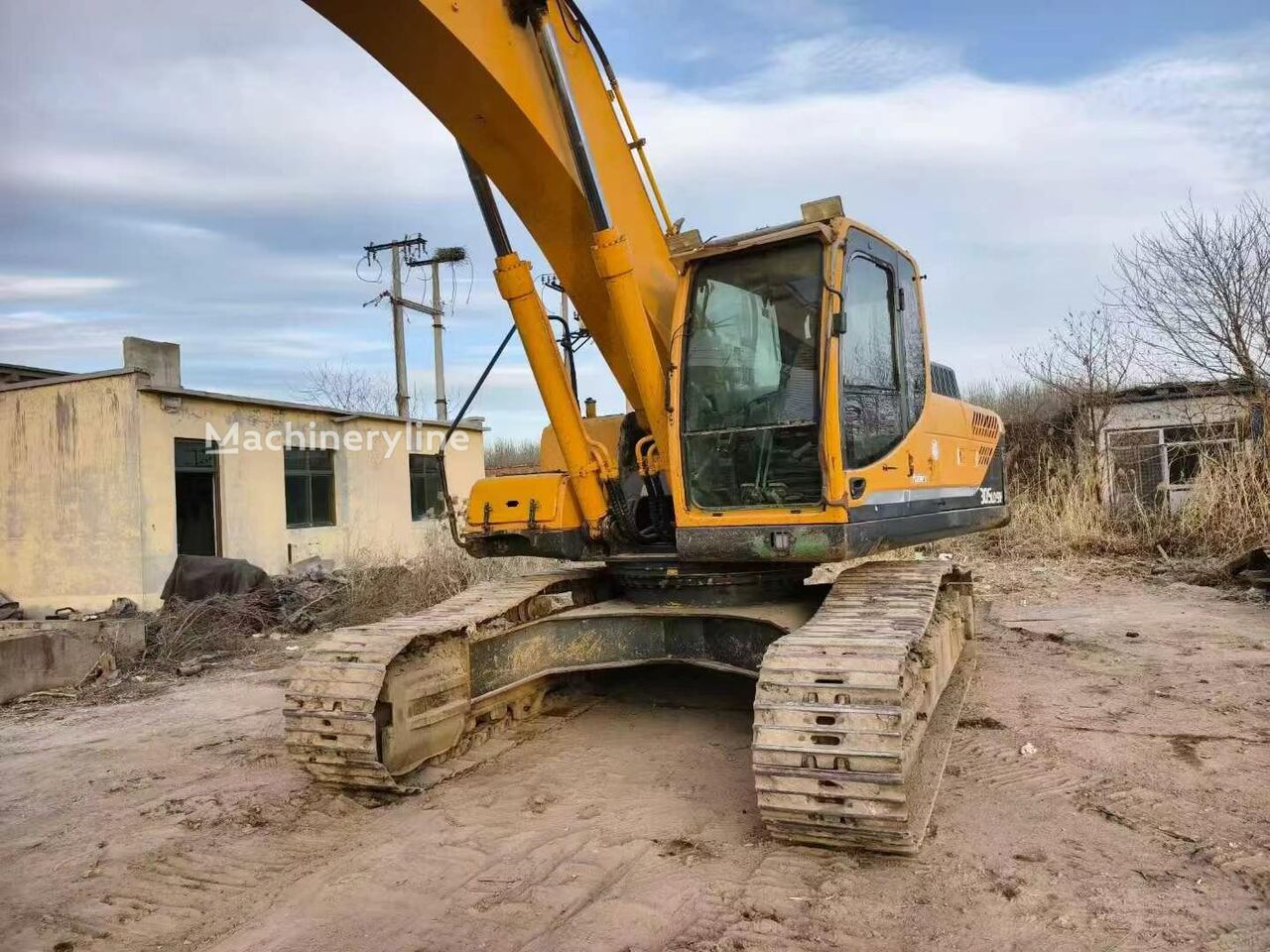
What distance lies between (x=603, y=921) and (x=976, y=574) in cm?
1013

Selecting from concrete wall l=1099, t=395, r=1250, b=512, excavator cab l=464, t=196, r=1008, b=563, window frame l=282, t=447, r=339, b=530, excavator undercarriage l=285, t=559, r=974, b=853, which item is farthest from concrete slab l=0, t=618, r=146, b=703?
concrete wall l=1099, t=395, r=1250, b=512

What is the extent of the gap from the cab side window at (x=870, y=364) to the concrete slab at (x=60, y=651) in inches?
277

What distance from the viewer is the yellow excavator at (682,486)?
143 inches

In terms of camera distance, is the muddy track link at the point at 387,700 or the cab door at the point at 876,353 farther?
the cab door at the point at 876,353

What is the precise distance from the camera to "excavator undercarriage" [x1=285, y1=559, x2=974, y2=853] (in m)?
3.45

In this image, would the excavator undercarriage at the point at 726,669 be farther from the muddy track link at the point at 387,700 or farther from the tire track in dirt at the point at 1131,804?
the tire track in dirt at the point at 1131,804

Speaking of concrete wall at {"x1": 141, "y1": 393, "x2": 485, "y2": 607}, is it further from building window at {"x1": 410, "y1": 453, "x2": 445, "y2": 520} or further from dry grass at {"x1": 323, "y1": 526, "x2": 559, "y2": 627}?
dry grass at {"x1": 323, "y1": 526, "x2": 559, "y2": 627}

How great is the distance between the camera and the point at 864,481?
4.56 meters

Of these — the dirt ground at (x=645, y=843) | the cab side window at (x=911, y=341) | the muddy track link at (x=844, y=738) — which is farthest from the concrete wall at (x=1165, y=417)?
the muddy track link at (x=844, y=738)

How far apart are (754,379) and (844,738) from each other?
194cm

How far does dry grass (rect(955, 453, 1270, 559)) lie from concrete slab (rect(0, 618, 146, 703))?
35.6 feet

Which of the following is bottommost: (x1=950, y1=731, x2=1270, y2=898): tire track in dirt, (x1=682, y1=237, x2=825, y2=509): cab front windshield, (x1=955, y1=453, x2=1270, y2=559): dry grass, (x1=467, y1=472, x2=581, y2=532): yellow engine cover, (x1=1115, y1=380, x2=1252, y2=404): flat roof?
(x1=950, y1=731, x2=1270, y2=898): tire track in dirt

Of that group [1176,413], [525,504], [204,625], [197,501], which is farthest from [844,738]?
[1176,413]

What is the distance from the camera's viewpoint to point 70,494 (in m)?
12.2
